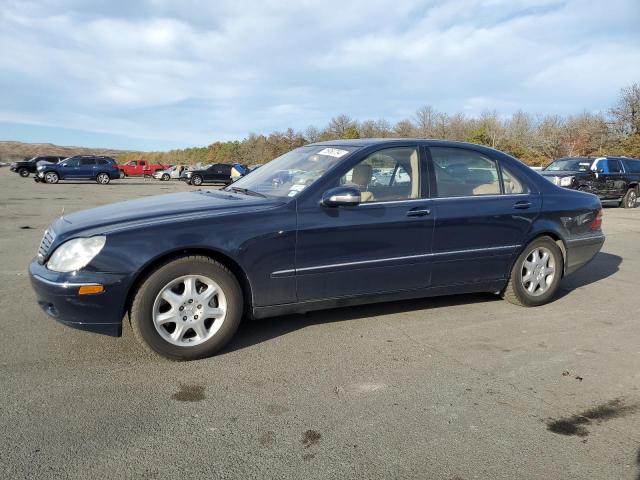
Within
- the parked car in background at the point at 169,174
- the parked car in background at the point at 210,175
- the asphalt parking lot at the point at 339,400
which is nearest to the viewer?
the asphalt parking lot at the point at 339,400

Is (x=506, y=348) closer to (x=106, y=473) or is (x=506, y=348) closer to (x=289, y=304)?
(x=289, y=304)

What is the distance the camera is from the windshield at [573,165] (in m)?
16.4

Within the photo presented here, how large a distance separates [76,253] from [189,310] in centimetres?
83

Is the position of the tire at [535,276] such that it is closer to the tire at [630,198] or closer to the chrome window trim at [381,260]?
the chrome window trim at [381,260]

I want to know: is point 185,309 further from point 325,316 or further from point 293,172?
point 293,172

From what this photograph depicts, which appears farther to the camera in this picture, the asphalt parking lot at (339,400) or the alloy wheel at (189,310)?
the alloy wheel at (189,310)

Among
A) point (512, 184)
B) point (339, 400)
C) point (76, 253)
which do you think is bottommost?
point (339, 400)

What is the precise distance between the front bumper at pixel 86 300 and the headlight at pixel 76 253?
0.05 meters

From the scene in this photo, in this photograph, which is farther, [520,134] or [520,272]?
A: [520,134]

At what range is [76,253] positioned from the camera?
3252 millimetres

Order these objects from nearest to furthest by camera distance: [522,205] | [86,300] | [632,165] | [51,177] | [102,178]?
[86,300]
[522,205]
[632,165]
[51,177]
[102,178]

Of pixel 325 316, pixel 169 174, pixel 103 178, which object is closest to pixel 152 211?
pixel 325 316

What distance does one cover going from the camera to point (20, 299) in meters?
4.77

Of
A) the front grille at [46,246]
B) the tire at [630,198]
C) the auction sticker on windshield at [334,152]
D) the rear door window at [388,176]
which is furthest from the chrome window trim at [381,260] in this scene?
the tire at [630,198]
